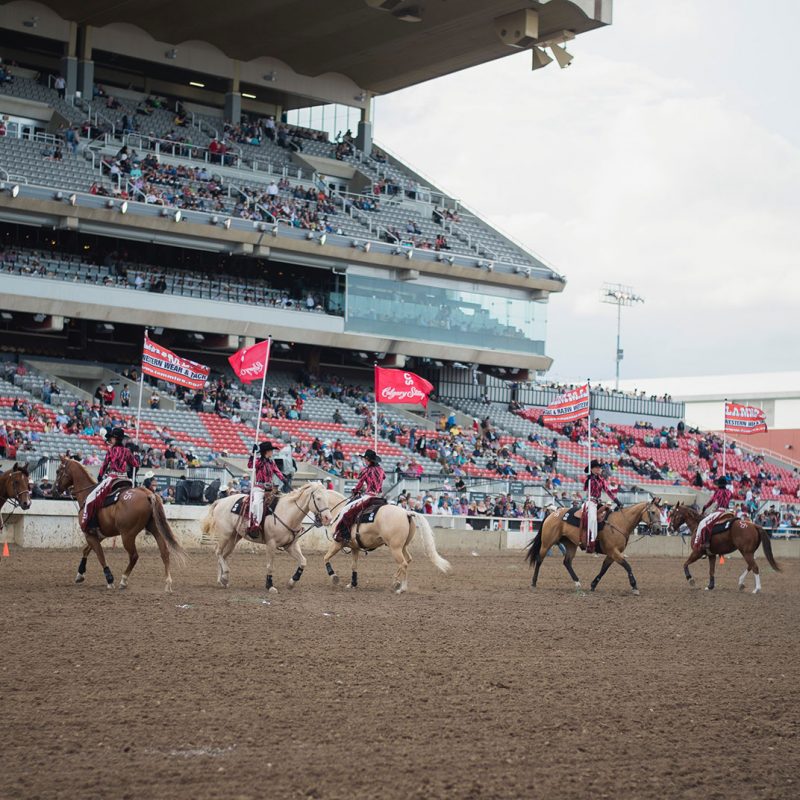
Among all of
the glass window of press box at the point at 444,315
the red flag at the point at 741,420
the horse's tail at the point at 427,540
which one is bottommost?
the horse's tail at the point at 427,540

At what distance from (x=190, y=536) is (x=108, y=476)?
1195 centimetres

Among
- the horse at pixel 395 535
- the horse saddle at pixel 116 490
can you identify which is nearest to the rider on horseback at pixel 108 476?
the horse saddle at pixel 116 490

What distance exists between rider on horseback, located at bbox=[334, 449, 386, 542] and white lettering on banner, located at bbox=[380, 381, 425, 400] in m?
17.4

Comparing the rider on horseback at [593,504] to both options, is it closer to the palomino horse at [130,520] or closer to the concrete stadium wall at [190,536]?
the palomino horse at [130,520]

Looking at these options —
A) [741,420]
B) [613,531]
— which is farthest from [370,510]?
[741,420]

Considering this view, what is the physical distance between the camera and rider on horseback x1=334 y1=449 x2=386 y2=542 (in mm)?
21875

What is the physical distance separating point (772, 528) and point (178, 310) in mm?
24796

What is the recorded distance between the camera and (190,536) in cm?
3156

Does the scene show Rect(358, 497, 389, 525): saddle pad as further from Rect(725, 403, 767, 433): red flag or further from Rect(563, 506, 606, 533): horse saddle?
Rect(725, 403, 767, 433): red flag

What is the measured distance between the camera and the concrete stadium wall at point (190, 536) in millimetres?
28922

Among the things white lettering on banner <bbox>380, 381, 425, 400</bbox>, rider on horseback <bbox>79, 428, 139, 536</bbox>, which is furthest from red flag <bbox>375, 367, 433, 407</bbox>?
rider on horseback <bbox>79, 428, 139, 536</bbox>

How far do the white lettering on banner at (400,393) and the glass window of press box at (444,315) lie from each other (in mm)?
12971

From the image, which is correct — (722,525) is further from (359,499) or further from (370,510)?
(359,499)

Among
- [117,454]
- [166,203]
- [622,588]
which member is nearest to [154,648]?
[117,454]
